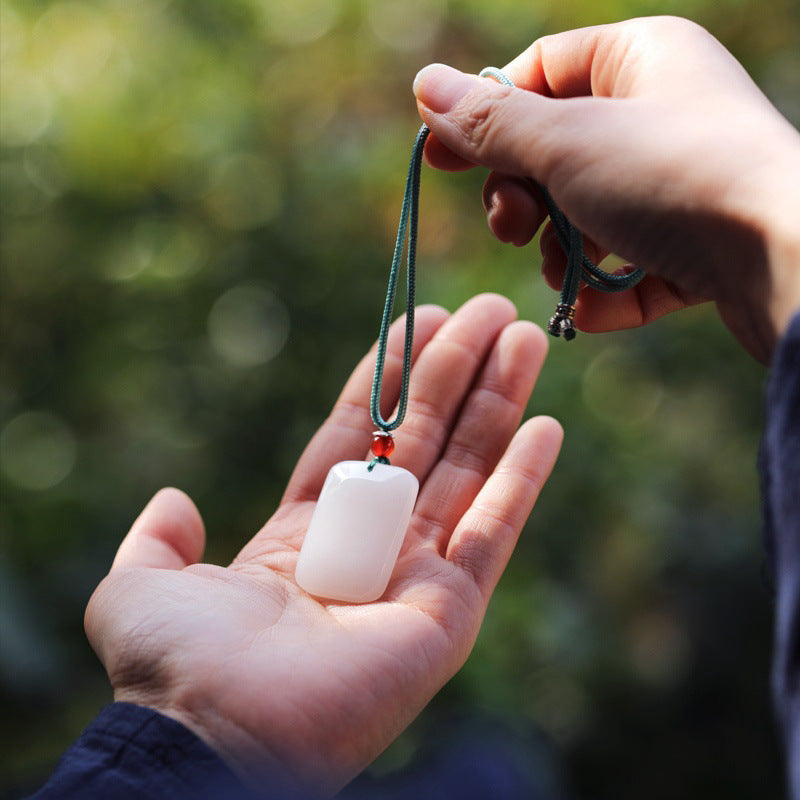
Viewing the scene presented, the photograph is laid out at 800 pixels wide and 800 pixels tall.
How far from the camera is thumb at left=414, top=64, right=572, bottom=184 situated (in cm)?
120

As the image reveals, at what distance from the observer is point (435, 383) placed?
1.72 metres

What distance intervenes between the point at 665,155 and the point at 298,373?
1.25 m

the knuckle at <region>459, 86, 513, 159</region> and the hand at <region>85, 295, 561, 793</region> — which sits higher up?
the knuckle at <region>459, 86, 513, 159</region>

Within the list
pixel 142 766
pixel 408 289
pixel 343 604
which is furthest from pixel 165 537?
pixel 408 289

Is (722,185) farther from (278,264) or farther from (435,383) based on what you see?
(278,264)

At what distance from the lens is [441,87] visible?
134 cm

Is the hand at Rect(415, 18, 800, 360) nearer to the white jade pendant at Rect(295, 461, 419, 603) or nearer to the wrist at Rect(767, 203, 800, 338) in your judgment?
the wrist at Rect(767, 203, 800, 338)

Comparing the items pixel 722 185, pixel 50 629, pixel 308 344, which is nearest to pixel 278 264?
pixel 308 344

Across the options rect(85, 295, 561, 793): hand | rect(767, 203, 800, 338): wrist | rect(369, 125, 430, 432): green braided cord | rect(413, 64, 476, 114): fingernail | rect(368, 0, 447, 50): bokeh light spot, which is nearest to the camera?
rect(767, 203, 800, 338): wrist

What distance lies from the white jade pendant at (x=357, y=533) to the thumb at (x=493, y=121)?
55 centimetres

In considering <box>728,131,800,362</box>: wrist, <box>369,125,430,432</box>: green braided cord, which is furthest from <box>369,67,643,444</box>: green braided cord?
<box>728,131,800,362</box>: wrist

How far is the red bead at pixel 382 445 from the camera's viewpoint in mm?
1533

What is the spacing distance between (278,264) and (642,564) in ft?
4.04

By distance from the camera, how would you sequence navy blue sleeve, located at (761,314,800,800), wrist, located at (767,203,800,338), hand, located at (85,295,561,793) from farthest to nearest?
hand, located at (85,295,561,793)
wrist, located at (767,203,800,338)
navy blue sleeve, located at (761,314,800,800)
